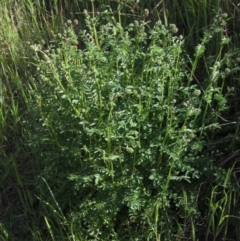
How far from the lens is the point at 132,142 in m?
2.55

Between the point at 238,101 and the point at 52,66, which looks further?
the point at 238,101

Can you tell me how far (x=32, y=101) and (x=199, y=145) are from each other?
0.79 m

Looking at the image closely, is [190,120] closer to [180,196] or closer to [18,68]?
[180,196]

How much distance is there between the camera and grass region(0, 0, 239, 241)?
2576 mm

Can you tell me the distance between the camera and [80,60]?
2719 millimetres

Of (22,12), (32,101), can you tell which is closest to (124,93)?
(32,101)

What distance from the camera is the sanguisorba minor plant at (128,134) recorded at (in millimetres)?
2568

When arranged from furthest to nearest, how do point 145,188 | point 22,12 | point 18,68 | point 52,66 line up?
point 22,12
point 18,68
point 145,188
point 52,66

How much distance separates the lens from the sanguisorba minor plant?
2568mm

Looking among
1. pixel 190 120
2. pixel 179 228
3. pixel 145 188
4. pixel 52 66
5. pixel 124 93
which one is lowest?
pixel 179 228

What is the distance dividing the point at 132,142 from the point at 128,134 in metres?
0.04

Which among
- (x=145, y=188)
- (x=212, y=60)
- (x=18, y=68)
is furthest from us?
(x=18, y=68)

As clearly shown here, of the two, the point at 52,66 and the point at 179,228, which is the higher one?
the point at 52,66

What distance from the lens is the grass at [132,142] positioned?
2.58m
